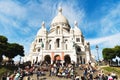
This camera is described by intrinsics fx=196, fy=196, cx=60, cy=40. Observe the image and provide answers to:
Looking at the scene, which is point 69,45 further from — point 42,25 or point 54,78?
point 54,78

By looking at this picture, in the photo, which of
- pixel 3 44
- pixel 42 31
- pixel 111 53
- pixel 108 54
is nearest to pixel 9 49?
pixel 3 44

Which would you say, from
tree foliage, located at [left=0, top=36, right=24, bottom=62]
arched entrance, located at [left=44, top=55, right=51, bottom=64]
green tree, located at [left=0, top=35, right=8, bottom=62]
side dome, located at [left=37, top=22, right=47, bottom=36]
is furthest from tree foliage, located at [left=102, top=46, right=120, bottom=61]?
green tree, located at [left=0, top=35, right=8, bottom=62]

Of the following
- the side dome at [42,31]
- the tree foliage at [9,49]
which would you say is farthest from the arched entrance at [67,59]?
the tree foliage at [9,49]

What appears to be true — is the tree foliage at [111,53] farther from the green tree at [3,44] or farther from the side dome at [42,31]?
the green tree at [3,44]

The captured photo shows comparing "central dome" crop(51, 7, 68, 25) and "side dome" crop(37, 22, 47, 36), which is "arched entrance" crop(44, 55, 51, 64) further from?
Answer: "central dome" crop(51, 7, 68, 25)

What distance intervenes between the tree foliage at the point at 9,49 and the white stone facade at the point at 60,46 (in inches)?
377

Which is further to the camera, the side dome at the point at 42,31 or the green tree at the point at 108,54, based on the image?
the side dome at the point at 42,31

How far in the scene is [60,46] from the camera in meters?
74.3

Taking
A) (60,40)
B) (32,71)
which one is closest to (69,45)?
(60,40)

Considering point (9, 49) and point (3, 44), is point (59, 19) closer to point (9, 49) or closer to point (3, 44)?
point (9, 49)

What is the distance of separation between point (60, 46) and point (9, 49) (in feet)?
76.5

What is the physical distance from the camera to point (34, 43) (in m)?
86.1

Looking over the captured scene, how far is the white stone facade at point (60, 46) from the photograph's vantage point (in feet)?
225

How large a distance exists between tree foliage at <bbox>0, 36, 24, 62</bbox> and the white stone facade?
9.58 m
